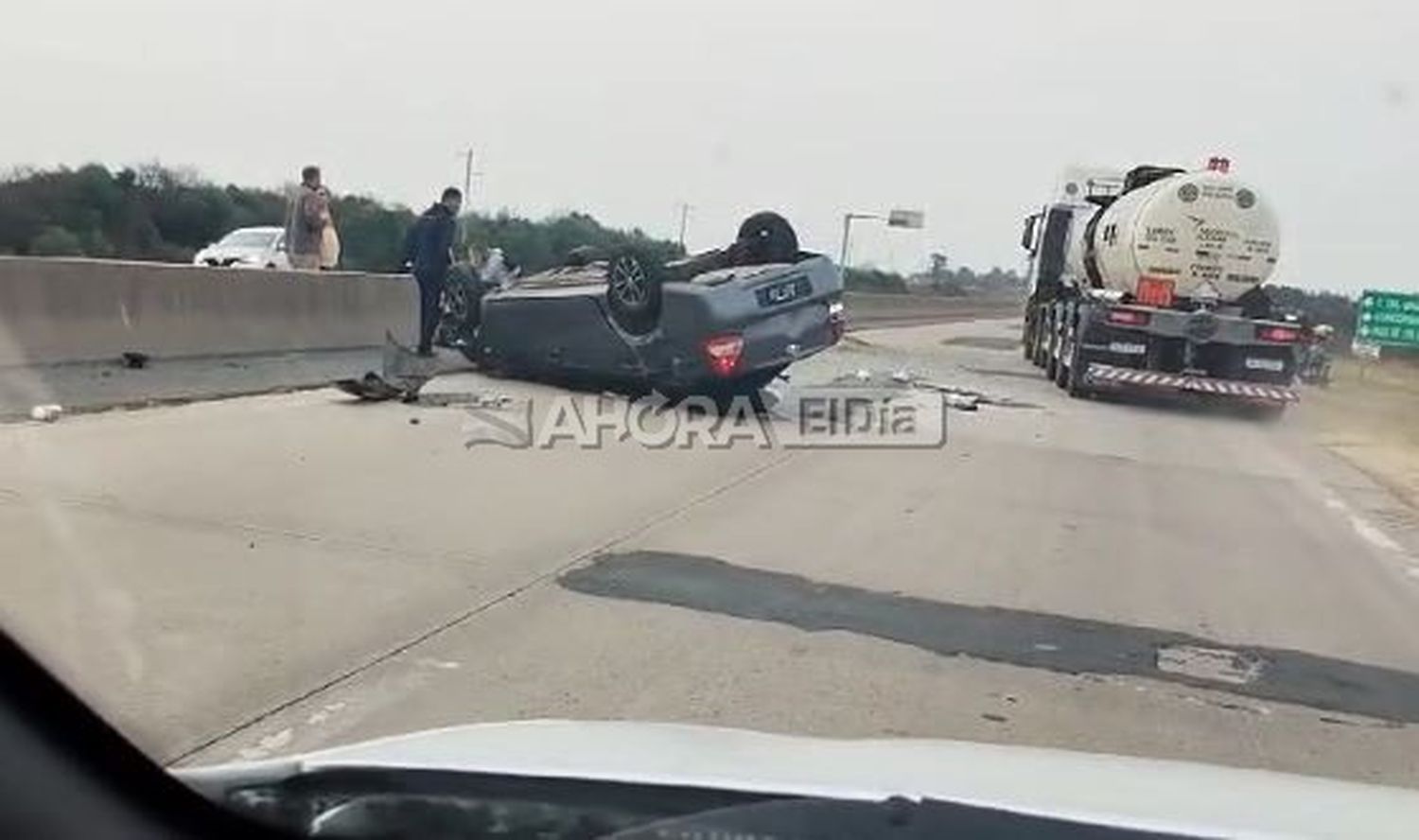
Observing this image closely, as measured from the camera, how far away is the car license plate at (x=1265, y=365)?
A: 25.8 metres

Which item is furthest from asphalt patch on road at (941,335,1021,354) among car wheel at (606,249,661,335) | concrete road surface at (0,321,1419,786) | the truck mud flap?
concrete road surface at (0,321,1419,786)

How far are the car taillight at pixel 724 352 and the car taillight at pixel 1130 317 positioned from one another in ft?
32.7

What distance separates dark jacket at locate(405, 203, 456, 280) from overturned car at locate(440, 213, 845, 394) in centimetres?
80

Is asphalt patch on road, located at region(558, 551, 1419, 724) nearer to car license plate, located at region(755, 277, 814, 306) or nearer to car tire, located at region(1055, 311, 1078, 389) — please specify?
car license plate, located at region(755, 277, 814, 306)

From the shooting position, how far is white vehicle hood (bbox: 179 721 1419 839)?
3.06 m

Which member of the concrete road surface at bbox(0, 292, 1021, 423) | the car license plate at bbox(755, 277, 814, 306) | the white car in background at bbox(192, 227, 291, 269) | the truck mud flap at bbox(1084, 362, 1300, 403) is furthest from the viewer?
the truck mud flap at bbox(1084, 362, 1300, 403)

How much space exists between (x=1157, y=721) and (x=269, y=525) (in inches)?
189

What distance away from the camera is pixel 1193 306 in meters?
25.9

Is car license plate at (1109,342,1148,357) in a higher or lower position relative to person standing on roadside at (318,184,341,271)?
lower

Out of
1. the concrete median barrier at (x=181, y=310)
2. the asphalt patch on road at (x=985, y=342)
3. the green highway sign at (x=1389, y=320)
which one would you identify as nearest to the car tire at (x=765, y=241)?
the concrete median barrier at (x=181, y=310)

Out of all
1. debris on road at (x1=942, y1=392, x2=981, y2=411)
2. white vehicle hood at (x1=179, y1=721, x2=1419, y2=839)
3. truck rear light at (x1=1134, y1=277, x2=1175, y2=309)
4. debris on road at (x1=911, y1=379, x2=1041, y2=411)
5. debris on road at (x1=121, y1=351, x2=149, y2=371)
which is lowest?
debris on road at (x1=911, y1=379, x2=1041, y2=411)

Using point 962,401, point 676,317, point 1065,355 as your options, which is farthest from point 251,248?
point 1065,355

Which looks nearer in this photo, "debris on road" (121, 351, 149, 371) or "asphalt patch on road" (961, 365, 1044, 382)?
"debris on road" (121, 351, 149, 371)

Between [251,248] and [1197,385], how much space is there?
43.6ft
